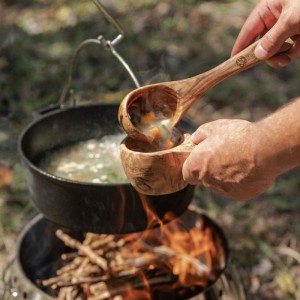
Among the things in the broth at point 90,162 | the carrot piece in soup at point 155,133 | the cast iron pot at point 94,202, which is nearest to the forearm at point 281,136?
the carrot piece in soup at point 155,133

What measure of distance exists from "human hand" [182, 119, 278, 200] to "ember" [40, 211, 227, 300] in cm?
92

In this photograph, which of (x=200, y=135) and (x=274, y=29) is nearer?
(x=200, y=135)

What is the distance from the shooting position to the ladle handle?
2.24 meters

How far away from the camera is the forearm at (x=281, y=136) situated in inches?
72.9

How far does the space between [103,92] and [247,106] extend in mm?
1431

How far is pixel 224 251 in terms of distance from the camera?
3.03m

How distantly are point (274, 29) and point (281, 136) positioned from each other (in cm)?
55

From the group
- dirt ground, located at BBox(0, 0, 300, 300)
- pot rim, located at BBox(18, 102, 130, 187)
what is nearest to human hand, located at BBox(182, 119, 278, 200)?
pot rim, located at BBox(18, 102, 130, 187)

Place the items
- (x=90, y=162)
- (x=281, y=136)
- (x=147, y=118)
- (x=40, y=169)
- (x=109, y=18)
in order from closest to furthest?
(x=281, y=136) → (x=147, y=118) → (x=40, y=169) → (x=109, y=18) → (x=90, y=162)

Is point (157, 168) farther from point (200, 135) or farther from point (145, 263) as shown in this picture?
point (145, 263)

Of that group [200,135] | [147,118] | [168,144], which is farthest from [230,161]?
[147,118]

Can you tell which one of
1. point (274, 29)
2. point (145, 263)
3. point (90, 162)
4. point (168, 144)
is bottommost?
point (145, 263)

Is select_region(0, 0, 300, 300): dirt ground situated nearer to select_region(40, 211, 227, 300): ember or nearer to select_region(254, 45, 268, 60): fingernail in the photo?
select_region(40, 211, 227, 300): ember

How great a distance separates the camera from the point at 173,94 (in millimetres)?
2287
